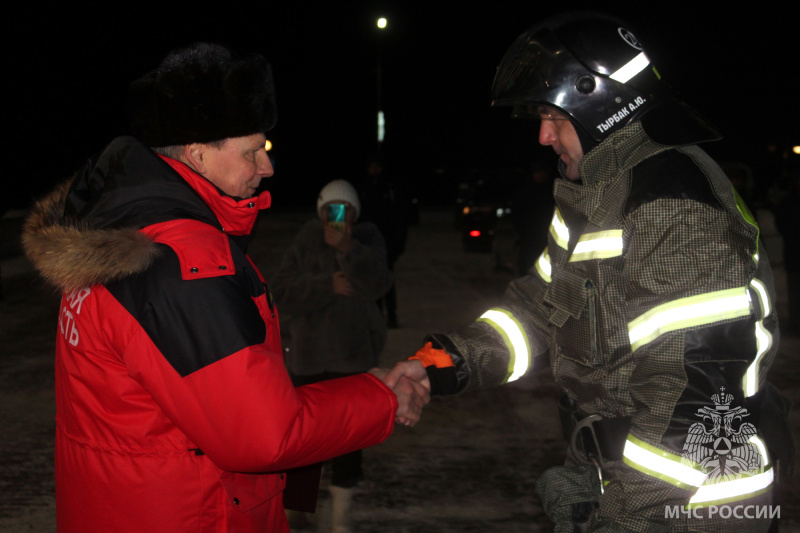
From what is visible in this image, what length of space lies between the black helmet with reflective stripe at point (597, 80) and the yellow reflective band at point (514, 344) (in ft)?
2.42

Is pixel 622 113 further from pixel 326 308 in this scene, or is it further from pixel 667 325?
pixel 326 308

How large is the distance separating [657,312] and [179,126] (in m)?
1.37

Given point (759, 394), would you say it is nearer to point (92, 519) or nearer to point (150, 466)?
point (150, 466)

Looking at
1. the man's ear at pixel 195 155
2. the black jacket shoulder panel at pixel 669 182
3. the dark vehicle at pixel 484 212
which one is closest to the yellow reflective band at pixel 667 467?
the black jacket shoulder panel at pixel 669 182

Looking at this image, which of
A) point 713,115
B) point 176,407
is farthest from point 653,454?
point 713,115

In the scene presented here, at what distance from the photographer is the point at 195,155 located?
6.97 feet

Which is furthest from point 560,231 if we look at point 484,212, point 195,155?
point 484,212

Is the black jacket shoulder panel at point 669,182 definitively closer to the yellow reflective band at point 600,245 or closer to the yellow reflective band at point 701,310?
the yellow reflective band at point 600,245

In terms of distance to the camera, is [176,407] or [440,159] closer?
[176,407]

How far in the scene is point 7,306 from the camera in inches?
429

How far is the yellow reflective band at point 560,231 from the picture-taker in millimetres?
2494

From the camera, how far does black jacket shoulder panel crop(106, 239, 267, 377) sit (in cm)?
177

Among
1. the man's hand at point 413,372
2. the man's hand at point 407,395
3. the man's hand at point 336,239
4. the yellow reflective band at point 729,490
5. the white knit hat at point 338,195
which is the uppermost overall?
the white knit hat at point 338,195

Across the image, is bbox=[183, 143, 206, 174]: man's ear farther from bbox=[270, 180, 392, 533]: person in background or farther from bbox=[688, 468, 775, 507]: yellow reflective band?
bbox=[270, 180, 392, 533]: person in background
